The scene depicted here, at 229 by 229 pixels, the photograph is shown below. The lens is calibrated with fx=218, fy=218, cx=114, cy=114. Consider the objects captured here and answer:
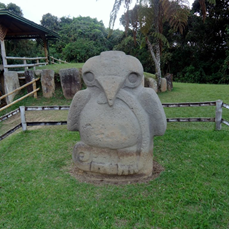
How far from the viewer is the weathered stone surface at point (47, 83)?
918cm

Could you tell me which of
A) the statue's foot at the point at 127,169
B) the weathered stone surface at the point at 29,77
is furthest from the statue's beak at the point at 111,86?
the weathered stone surface at the point at 29,77

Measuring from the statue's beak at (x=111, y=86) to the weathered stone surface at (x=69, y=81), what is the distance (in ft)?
20.8

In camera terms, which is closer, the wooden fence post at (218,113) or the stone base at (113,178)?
the stone base at (113,178)

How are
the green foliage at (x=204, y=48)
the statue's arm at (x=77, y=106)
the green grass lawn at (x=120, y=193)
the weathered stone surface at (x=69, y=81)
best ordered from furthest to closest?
1. the green foliage at (x=204, y=48)
2. the weathered stone surface at (x=69, y=81)
3. the statue's arm at (x=77, y=106)
4. the green grass lawn at (x=120, y=193)

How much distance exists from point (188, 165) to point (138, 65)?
2024 mm

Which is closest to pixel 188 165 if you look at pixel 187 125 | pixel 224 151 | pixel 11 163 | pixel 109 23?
pixel 224 151

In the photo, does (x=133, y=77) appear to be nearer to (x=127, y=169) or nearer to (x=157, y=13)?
(x=127, y=169)

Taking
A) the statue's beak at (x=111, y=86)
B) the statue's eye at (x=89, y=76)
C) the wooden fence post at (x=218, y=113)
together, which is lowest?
the wooden fence post at (x=218, y=113)

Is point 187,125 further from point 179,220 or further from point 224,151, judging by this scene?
point 179,220

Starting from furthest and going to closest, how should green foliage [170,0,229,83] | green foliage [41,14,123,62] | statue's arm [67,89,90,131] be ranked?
1. green foliage [41,14,123,62]
2. green foliage [170,0,229,83]
3. statue's arm [67,89,90,131]

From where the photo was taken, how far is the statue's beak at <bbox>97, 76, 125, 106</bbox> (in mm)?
2977

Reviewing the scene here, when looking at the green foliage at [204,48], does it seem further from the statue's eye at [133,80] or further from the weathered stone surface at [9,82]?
the statue's eye at [133,80]

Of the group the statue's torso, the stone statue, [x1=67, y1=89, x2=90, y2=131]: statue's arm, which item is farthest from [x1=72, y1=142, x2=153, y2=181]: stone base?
[x1=67, y1=89, x2=90, y2=131]: statue's arm

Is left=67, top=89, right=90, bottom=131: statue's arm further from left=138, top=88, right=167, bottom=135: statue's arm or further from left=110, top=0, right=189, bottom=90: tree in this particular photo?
left=110, top=0, right=189, bottom=90: tree
